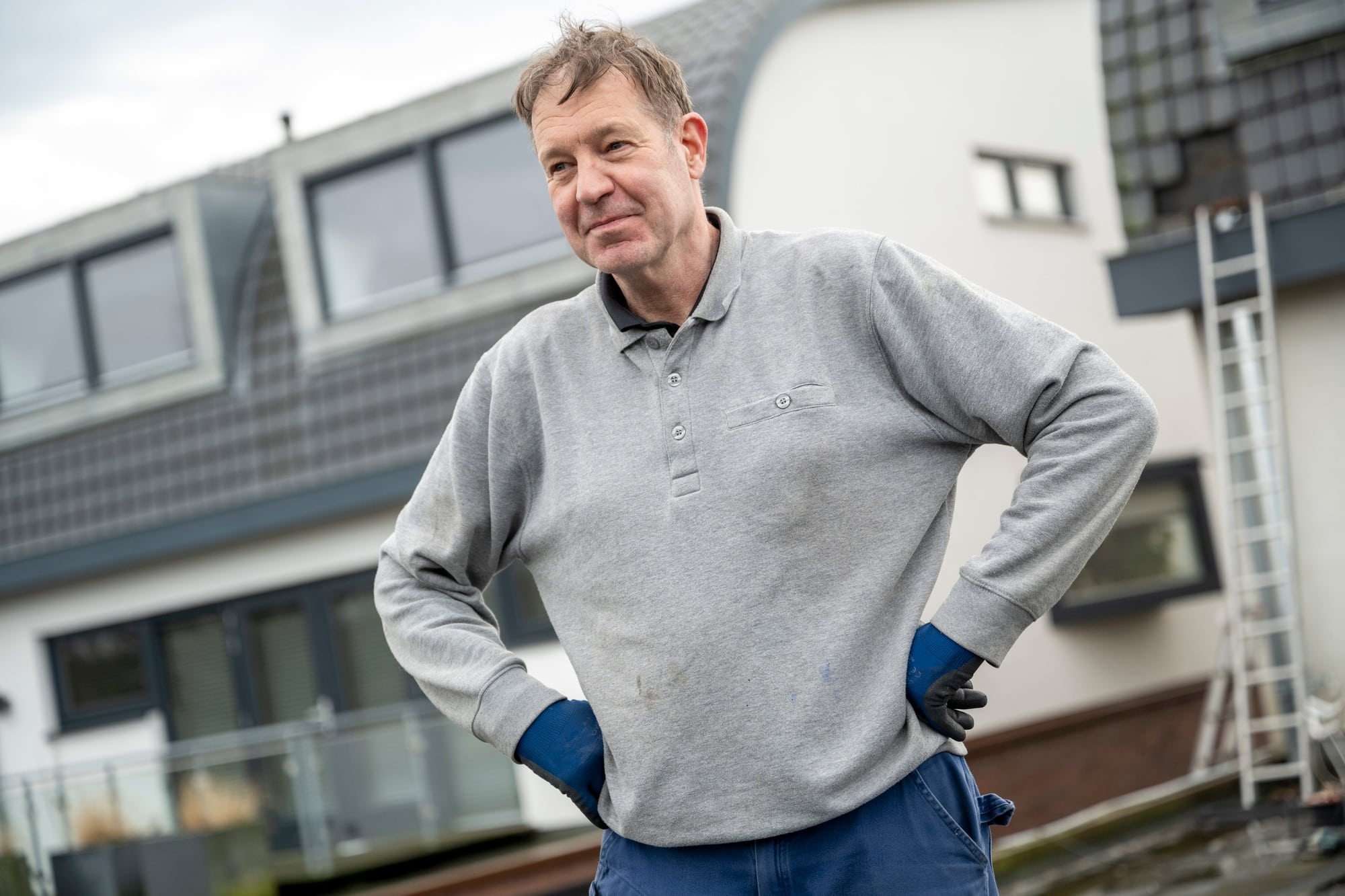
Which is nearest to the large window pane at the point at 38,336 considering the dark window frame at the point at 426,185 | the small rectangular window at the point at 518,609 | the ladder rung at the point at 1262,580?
the dark window frame at the point at 426,185

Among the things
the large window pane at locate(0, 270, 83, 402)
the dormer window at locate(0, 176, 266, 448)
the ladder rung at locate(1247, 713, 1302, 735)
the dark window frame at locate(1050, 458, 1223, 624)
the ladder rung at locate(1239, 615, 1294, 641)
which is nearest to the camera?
the ladder rung at locate(1247, 713, 1302, 735)

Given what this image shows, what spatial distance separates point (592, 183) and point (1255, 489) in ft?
23.8

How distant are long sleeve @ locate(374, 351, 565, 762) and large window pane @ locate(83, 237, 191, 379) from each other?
36.5 ft

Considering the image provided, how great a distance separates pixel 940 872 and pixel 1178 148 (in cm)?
806

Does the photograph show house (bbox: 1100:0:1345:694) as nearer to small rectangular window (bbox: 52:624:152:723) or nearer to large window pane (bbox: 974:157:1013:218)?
large window pane (bbox: 974:157:1013:218)

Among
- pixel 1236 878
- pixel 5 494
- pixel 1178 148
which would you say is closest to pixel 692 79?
pixel 1178 148

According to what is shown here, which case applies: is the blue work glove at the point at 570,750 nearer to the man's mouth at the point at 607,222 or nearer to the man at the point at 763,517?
the man at the point at 763,517

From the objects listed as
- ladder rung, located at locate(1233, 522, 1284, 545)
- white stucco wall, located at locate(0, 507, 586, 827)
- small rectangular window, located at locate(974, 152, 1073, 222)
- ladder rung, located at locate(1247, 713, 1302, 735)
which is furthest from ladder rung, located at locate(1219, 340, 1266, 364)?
white stucco wall, located at locate(0, 507, 586, 827)

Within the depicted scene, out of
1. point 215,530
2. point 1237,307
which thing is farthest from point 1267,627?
point 215,530

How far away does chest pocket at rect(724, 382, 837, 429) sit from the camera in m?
2.20

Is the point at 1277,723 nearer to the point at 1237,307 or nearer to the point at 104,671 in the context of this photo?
the point at 1237,307

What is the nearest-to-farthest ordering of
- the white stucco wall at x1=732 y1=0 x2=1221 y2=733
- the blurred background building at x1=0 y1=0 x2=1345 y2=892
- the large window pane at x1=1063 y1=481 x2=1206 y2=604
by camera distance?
the blurred background building at x1=0 y1=0 x2=1345 y2=892, the white stucco wall at x1=732 y1=0 x2=1221 y2=733, the large window pane at x1=1063 y1=481 x2=1206 y2=604

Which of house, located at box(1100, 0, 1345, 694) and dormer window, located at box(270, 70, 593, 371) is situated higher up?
dormer window, located at box(270, 70, 593, 371)

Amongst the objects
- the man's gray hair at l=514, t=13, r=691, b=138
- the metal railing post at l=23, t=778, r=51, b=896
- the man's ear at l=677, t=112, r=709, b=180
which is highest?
the man's gray hair at l=514, t=13, r=691, b=138
